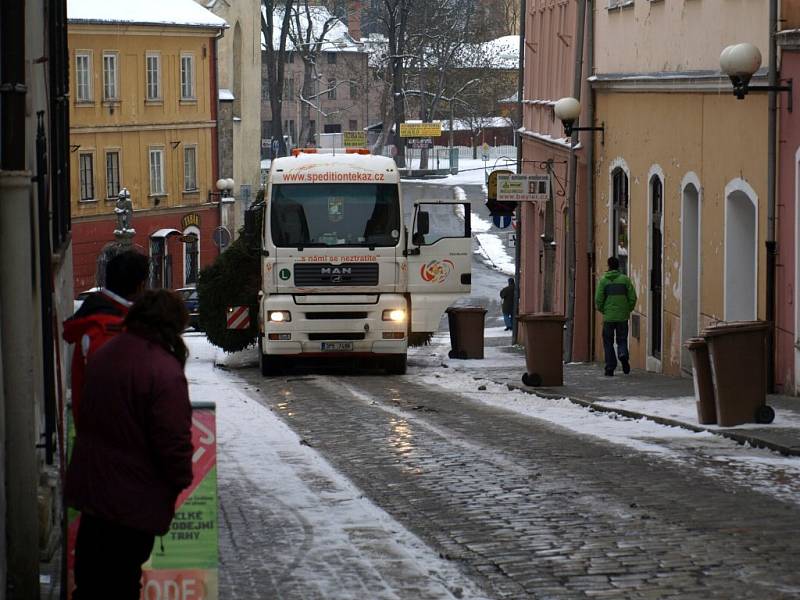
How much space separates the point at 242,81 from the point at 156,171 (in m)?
14.7

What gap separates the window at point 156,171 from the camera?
5959 centimetres

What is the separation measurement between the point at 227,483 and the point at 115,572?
17.3ft

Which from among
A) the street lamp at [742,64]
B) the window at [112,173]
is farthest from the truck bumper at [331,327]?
the window at [112,173]

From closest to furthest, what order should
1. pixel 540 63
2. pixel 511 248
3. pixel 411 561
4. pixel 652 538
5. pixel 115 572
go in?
pixel 115 572 < pixel 411 561 < pixel 652 538 < pixel 540 63 < pixel 511 248

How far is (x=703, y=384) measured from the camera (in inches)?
575

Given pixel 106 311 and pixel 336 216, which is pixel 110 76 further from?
pixel 106 311

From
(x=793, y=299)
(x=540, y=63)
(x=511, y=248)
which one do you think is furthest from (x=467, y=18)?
(x=793, y=299)

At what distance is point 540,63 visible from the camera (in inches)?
1516

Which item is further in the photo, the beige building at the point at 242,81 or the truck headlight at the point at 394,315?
the beige building at the point at 242,81

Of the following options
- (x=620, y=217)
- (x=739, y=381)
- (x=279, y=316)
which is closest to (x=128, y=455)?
(x=739, y=381)

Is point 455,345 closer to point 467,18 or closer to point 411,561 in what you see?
point 411,561

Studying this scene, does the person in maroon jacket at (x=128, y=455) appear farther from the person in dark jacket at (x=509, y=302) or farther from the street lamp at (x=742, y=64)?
the person in dark jacket at (x=509, y=302)

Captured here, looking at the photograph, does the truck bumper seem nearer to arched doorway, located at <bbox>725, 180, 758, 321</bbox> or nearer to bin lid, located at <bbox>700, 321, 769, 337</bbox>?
arched doorway, located at <bbox>725, 180, 758, 321</bbox>

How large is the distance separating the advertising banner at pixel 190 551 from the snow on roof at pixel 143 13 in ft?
162
